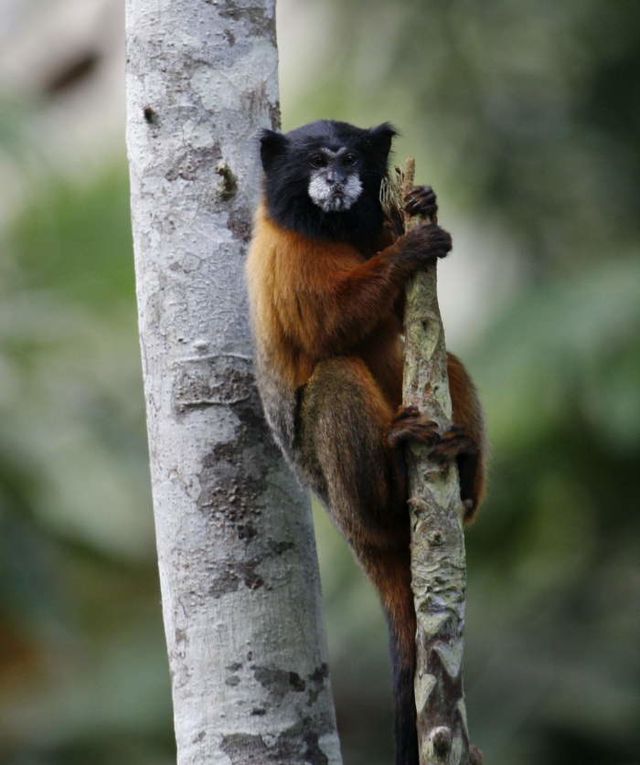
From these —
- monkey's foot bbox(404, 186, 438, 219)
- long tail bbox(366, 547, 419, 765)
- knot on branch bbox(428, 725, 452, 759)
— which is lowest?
knot on branch bbox(428, 725, 452, 759)

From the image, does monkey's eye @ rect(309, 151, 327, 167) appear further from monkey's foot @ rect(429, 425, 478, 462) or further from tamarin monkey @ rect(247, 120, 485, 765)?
monkey's foot @ rect(429, 425, 478, 462)

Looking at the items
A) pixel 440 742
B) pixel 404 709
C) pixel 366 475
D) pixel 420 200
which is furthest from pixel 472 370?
pixel 440 742

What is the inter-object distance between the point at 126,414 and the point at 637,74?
4965 mm

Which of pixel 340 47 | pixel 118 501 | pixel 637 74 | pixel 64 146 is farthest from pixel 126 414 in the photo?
pixel 637 74

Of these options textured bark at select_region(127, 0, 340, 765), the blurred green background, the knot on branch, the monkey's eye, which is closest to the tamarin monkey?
the monkey's eye

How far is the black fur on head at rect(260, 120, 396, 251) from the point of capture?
470cm

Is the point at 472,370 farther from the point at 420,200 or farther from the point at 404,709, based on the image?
the point at 404,709

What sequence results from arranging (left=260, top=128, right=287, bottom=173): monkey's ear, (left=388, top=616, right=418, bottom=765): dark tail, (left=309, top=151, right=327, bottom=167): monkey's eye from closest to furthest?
(left=388, top=616, right=418, bottom=765): dark tail → (left=260, top=128, right=287, bottom=173): monkey's ear → (left=309, top=151, right=327, bottom=167): monkey's eye

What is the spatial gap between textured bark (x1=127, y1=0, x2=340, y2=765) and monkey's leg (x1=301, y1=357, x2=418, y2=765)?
8.8 inches

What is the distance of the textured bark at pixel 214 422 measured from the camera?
4.06 m

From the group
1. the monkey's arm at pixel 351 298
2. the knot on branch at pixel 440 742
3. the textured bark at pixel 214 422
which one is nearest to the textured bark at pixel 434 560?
the knot on branch at pixel 440 742

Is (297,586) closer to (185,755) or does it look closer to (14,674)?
(185,755)

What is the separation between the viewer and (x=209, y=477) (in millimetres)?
4188

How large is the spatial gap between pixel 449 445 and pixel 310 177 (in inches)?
51.3
